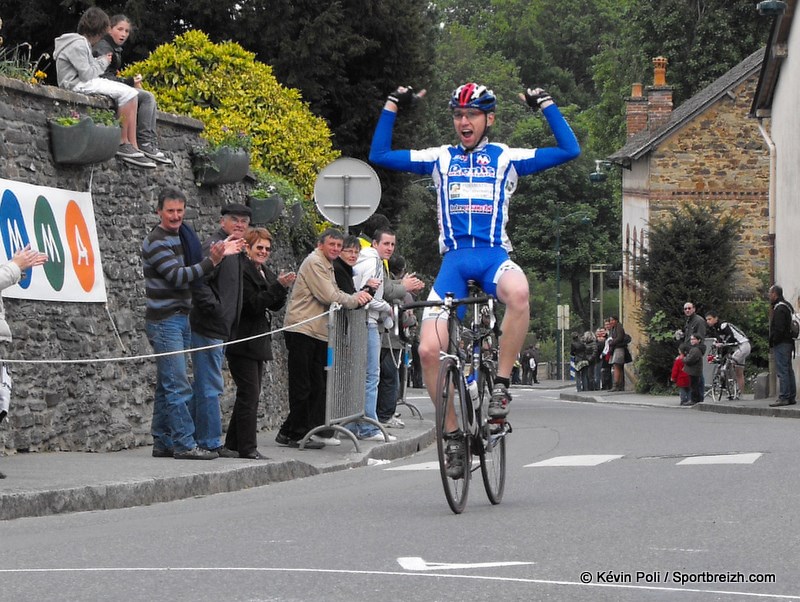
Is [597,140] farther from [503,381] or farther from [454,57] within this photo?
[503,381]

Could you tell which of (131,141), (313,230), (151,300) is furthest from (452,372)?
(313,230)

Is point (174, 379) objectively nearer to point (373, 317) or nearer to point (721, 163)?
point (373, 317)

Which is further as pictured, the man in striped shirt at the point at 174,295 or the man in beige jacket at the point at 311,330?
the man in beige jacket at the point at 311,330

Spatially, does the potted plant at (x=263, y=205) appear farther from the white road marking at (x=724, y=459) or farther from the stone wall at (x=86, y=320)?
the white road marking at (x=724, y=459)

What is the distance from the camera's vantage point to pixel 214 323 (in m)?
12.9

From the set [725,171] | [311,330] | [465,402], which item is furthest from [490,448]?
[725,171]

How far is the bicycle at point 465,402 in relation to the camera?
9.06 m

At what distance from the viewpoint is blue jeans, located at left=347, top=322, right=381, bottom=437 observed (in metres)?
16.4

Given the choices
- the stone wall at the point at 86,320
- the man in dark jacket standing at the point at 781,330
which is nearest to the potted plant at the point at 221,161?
the stone wall at the point at 86,320

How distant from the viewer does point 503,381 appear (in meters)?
9.60

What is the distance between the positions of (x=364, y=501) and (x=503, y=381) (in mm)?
1272

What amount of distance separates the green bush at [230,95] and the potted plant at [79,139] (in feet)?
14.1

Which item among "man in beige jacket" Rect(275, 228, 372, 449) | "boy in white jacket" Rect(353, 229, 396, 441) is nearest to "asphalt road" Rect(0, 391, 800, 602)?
"man in beige jacket" Rect(275, 228, 372, 449)

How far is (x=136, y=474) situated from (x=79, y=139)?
3.55m
